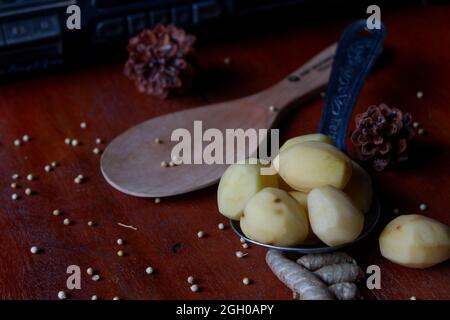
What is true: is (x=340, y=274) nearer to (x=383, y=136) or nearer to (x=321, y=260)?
(x=321, y=260)

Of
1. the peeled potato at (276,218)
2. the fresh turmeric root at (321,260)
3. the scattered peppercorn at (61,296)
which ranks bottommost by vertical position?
the scattered peppercorn at (61,296)

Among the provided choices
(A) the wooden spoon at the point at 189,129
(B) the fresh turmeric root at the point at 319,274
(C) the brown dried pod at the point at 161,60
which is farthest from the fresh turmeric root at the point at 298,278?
(C) the brown dried pod at the point at 161,60

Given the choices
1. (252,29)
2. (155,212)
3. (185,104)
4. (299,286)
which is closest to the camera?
(299,286)

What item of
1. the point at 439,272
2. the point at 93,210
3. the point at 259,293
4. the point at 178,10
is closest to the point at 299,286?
the point at 259,293

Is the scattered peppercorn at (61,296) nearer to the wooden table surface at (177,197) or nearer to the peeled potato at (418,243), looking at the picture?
the wooden table surface at (177,197)

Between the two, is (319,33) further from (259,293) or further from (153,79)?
(259,293)

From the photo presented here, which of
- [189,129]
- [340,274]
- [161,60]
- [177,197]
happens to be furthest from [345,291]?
[161,60]

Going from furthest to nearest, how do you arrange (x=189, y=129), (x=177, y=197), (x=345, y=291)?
1. (x=189, y=129)
2. (x=177, y=197)
3. (x=345, y=291)
